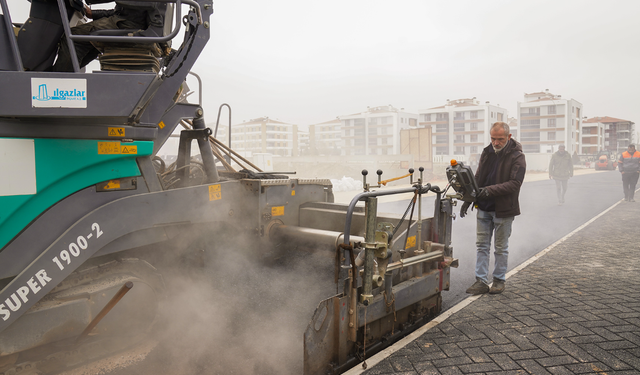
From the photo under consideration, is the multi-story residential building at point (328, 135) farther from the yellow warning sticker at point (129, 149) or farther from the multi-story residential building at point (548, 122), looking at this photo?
the yellow warning sticker at point (129, 149)

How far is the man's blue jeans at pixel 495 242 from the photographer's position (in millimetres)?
4812

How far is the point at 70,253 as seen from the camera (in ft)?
9.22

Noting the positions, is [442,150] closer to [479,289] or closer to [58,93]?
[479,289]

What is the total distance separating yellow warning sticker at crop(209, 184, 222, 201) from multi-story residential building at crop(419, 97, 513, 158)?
73.0 m

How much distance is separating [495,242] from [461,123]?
74.4 m

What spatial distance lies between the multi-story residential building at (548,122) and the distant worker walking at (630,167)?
2232 inches

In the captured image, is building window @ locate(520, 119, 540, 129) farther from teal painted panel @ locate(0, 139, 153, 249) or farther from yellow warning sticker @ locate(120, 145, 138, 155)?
teal painted panel @ locate(0, 139, 153, 249)

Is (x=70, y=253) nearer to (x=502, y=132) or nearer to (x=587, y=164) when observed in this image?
(x=502, y=132)

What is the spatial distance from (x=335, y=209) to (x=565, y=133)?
7358 cm

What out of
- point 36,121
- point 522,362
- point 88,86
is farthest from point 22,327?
point 522,362

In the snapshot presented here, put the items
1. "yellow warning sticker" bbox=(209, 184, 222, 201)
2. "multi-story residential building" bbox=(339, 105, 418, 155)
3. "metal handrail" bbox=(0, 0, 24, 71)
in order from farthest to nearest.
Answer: "multi-story residential building" bbox=(339, 105, 418, 155)
"yellow warning sticker" bbox=(209, 184, 222, 201)
"metal handrail" bbox=(0, 0, 24, 71)

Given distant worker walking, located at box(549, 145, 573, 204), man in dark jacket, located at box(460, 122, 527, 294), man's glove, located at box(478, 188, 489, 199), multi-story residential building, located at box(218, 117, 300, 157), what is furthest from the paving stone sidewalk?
multi-story residential building, located at box(218, 117, 300, 157)

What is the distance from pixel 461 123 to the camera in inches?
2936

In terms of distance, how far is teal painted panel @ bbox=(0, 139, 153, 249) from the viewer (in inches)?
104
